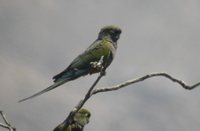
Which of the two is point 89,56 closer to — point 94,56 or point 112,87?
point 94,56

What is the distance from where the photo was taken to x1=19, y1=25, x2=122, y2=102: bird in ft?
32.0

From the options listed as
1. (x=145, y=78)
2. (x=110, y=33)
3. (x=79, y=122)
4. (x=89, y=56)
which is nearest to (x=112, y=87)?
(x=145, y=78)

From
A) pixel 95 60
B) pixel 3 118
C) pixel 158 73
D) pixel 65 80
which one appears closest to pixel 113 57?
pixel 95 60

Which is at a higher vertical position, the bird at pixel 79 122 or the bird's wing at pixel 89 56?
the bird's wing at pixel 89 56

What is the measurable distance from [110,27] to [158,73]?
12.5 feet

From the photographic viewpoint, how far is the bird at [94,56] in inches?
384

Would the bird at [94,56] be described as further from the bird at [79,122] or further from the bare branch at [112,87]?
the bird at [79,122]

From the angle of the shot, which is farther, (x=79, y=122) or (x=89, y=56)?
(x=79, y=122)

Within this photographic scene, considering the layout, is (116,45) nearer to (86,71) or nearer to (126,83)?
(86,71)

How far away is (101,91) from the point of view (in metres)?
7.55

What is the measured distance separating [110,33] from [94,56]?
1.19m

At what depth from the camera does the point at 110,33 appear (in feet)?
38.2

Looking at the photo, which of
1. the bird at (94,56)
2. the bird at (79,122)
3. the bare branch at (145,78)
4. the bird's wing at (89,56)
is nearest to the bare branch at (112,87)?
the bare branch at (145,78)

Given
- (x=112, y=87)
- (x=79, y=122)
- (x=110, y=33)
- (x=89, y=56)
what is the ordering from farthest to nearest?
1. (x=79, y=122)
2. (x=110, y=33)
3. (x=89, y=56)
4. (x=112, y=87)
